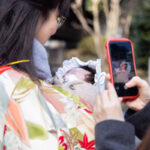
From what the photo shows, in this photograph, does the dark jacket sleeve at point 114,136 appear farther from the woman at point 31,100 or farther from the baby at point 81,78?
the baby at point 81,78

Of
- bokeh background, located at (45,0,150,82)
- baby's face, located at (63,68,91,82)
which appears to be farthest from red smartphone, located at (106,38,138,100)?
bokeh background, located at (45,0,150,82)

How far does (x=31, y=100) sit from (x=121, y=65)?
0.43m

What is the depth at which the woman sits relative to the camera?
100cm

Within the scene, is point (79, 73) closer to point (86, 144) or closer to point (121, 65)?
point (121, 65)

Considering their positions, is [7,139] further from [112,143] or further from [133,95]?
[133,95]

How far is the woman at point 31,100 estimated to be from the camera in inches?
39.4

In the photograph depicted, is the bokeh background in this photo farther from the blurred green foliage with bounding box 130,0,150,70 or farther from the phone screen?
the phone screen

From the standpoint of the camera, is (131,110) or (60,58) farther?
(60,58)

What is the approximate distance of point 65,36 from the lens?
15.6 meters

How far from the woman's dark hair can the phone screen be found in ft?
1.13

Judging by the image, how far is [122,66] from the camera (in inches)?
47.5

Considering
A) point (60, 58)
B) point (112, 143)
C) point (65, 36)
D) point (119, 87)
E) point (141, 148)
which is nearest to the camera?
point (141, 148)

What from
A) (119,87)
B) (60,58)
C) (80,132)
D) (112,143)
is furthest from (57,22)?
(60,58)

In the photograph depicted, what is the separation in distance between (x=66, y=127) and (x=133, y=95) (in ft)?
1.12
